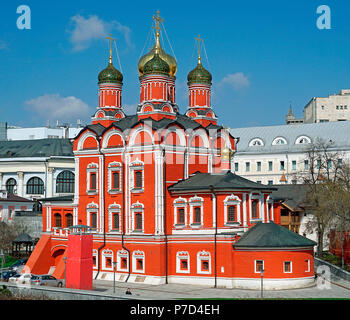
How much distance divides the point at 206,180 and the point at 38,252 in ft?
47.9

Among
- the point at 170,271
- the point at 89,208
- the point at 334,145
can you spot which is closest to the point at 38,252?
the point at 89,208

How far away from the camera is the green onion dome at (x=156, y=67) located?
4472 cm

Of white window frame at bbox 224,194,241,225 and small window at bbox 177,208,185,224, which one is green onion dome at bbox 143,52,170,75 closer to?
small window at bbox 177,208,185,224

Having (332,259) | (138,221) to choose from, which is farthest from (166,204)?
(332,259)

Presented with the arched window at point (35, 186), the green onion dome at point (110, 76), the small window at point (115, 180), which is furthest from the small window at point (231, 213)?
the arched window at point (35, 186)

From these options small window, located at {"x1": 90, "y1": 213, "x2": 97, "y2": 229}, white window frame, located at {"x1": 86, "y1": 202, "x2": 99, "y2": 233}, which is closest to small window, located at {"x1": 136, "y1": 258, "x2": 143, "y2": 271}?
white window frame, located at {"x1": 86, "y1": 202, "x2": 99, "y2": 233}

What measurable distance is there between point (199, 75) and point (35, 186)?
30952 millimetres

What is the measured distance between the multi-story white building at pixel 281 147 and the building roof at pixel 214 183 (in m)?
29.3

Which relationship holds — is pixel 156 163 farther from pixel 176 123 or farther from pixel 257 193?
pixel 257 193

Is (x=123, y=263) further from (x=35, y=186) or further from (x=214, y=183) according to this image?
(x=35, y=186)

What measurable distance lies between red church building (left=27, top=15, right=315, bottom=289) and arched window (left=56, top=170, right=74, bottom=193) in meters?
23.0

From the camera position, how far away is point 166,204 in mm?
41344

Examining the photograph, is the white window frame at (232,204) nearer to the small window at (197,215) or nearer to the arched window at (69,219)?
the small window at (197,215)
